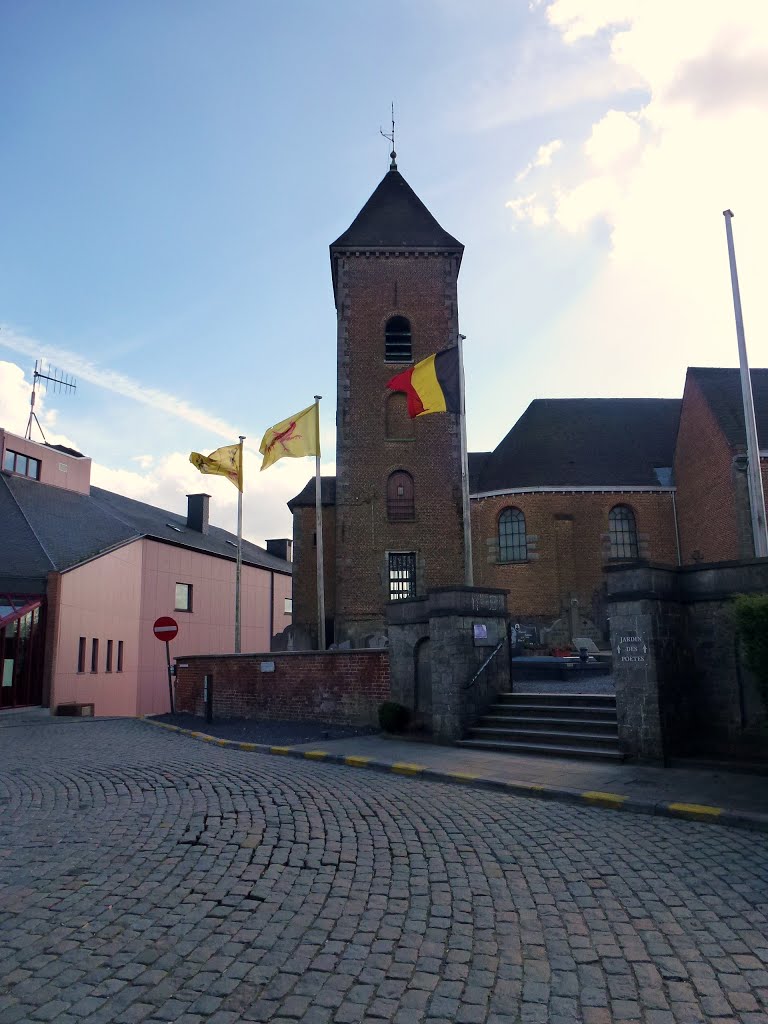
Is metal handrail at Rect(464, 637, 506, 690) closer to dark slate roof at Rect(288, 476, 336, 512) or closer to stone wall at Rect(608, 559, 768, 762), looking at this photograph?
stone wall at Rect(608, 559, 768, 762)

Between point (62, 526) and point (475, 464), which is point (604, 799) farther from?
point (475, 464)

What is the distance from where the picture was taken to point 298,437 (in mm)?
20938

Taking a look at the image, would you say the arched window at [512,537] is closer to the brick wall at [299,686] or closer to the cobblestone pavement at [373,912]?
the brick wall at [299,686]

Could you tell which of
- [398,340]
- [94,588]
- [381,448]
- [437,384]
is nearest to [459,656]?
[437,384]

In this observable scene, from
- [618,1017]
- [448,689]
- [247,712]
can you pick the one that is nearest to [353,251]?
[247,712]

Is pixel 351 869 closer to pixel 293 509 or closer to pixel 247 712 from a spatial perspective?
pixel 247 712

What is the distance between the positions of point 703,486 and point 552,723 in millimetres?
19641

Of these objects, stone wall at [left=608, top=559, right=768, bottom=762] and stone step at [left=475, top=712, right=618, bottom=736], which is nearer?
stone wall at [left=608, top=559, right=768, bottom=762]

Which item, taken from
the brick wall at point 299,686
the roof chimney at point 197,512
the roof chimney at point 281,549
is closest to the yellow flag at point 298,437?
the brick wall at point 299,686

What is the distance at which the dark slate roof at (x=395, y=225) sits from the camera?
93.8 ft

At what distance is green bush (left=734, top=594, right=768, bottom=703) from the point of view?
23.4ft

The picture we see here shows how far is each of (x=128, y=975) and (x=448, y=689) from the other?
8246 millimetres

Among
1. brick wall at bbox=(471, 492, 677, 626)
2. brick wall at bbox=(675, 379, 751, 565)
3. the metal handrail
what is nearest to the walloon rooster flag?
the metal handrail

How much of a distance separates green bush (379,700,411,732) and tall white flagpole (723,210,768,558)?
6694mm
